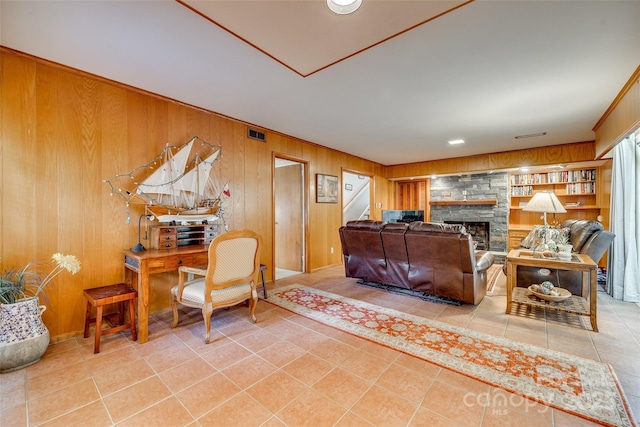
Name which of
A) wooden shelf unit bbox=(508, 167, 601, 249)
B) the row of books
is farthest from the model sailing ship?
the row of books

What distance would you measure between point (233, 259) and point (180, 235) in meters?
0.94

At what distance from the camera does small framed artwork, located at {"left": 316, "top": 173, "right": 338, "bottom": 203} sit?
522cm

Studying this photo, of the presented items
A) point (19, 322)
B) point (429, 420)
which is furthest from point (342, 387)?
point (19, 322)

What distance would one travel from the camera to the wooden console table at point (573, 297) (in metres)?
2.57

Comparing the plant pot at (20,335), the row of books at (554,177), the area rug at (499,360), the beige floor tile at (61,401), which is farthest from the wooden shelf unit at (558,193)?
the plant pot at (20,335)

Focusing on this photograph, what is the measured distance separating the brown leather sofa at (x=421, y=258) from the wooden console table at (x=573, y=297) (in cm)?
33

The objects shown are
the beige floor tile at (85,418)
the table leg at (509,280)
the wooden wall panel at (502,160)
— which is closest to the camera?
the beige floor tile at (85,418)

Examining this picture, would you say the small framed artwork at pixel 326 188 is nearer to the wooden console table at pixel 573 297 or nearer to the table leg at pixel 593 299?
the wooden console table at pixel 573 297

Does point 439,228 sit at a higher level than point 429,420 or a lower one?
higher

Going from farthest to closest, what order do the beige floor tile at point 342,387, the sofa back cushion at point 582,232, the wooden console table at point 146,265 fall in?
the sofa back cushion at point 582,232, the wooden console table at point 146,265, the beige floor tile at point 342,387

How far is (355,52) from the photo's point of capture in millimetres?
2154

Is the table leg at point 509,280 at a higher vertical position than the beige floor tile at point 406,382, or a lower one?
higher

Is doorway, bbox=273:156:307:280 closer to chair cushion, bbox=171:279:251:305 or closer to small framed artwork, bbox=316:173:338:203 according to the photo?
small framed artwork, bbox=316:173:338:203

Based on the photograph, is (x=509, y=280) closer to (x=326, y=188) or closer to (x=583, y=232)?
(x=583, y=232)
